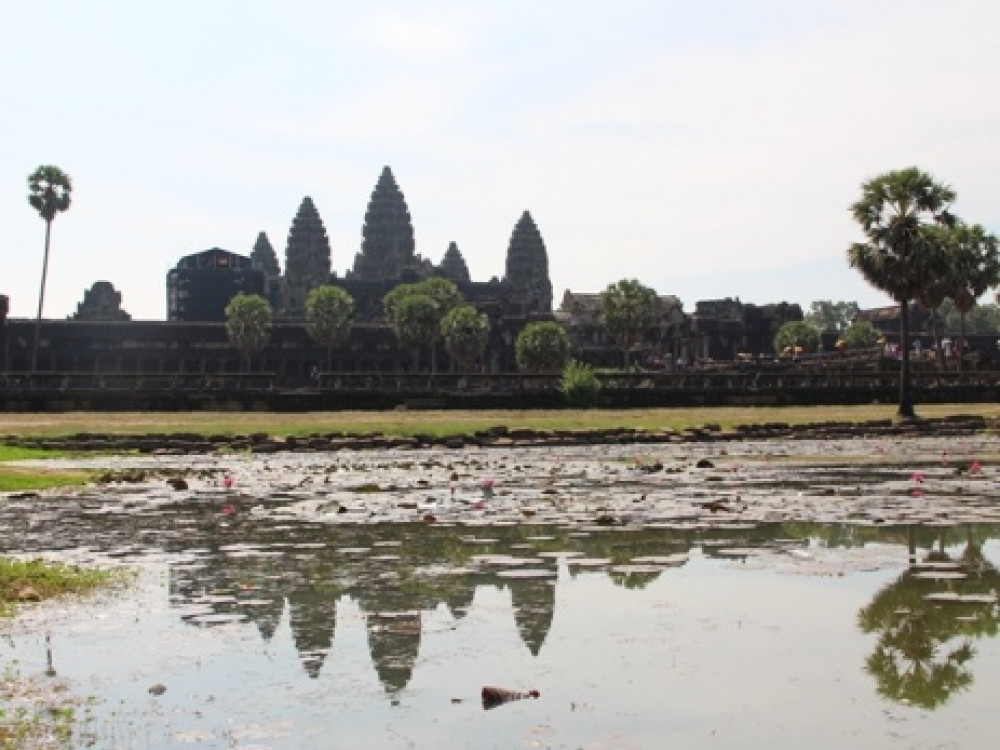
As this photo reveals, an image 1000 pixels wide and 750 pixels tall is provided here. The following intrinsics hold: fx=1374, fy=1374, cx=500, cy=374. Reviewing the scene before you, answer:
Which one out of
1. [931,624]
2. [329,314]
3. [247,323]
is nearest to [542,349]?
[329,314]

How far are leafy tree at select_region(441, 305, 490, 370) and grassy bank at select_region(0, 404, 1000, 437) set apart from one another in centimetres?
4398

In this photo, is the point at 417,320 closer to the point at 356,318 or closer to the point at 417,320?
the point at 417,320

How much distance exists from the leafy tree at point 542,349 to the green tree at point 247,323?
2408cm

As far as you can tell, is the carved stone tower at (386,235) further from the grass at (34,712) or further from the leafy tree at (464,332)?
the grass at (34,712)

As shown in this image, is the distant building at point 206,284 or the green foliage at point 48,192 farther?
the distant building at point 206,284

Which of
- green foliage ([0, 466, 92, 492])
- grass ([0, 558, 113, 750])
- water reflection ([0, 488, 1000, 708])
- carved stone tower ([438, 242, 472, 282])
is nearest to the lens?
grass ([0, 558, 113, 750])

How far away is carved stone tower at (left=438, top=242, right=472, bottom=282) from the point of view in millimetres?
185875

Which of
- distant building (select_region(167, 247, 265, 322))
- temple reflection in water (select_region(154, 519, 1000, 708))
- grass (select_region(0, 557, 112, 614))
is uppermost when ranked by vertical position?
distant building (select_region(167, 247, 265, 322))

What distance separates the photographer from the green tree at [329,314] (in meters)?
117

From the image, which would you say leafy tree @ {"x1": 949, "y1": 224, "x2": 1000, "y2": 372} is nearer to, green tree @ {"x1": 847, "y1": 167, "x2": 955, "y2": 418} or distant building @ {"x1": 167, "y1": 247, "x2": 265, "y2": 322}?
green tree @ {"x1": 847, "y1": 167, "x2": 955, "y2": 418}

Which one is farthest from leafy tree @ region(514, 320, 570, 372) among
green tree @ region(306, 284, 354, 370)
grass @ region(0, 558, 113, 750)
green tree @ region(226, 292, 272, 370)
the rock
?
the rock

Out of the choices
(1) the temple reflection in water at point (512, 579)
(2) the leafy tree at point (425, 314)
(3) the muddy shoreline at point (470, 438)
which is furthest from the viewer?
(2) the leafy tree at point (425, 314)

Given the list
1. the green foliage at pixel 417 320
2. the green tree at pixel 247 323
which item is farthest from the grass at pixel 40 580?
the green tree at pixel 247 323

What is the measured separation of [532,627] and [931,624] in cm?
302
